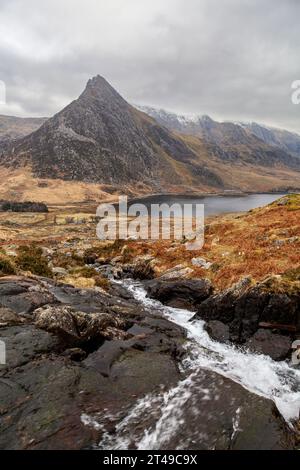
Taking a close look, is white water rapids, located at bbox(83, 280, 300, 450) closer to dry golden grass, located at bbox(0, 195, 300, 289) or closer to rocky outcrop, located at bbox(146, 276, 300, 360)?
rocky outcrop, located at bbox(146, 276, 300, 360)

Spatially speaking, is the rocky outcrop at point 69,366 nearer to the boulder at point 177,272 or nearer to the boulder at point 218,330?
the boulder at point 218,330

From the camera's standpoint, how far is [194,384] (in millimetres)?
15531

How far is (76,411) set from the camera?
13281 mm

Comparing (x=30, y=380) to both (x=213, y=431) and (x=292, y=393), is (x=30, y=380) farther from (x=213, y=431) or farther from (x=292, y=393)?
(x=292, y=393)

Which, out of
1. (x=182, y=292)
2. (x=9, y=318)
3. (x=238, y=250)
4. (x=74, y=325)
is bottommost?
(x=182, y=292)

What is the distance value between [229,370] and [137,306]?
40.7ft

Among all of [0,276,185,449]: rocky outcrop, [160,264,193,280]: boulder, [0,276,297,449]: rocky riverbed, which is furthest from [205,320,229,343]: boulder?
[160,264,193,280]: boulder

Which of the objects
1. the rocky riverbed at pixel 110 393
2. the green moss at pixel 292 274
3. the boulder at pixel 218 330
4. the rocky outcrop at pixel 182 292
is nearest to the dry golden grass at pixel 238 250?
the green moss at pixel 292 274

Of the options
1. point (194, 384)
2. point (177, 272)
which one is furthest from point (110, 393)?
point (177, 272)

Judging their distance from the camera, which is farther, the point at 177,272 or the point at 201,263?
the point at 201,263

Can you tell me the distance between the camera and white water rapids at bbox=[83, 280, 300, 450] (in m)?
12.4

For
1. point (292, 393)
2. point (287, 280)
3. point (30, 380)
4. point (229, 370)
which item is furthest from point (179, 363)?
point (287, 280)

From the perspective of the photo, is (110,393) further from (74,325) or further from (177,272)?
(177,272)

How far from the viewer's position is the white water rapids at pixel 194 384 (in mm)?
12383
